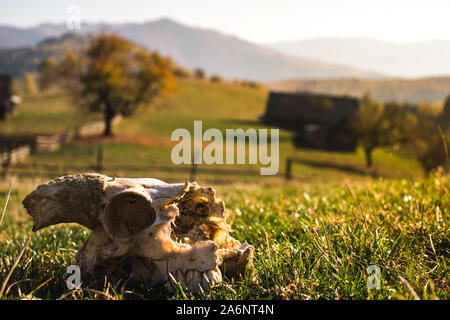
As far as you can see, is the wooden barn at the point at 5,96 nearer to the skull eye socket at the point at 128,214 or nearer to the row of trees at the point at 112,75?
the row of trees at the point at 112,75

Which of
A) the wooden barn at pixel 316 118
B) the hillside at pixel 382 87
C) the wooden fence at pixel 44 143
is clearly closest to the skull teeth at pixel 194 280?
the wooden fence at pixel 44 143

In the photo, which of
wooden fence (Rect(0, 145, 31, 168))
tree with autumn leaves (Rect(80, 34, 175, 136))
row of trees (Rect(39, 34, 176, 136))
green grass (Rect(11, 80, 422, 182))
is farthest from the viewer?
row of trees (Rect(39, 34, 176, 136))

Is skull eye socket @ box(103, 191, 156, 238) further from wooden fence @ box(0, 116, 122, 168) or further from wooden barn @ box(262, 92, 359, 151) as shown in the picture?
wooden barn @ box(262, 92, 359, 151)

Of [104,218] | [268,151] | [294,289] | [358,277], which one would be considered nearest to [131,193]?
[104,218]

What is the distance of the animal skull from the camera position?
9.75ft

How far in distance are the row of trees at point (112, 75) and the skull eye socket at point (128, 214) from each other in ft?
132

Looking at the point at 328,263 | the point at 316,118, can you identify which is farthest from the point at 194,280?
the point at 316,118

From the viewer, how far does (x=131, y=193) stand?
295 centimetres

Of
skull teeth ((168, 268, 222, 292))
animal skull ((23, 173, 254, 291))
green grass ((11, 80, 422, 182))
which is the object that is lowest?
green grass ((11, 80, 422, 182))

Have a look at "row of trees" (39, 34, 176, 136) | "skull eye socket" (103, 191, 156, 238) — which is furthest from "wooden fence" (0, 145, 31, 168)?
"skull eye socket" (103, 191, 156, 238)

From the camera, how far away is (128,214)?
3.06m

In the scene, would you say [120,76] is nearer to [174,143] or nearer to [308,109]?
[174,143]

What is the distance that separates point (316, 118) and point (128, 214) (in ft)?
179
